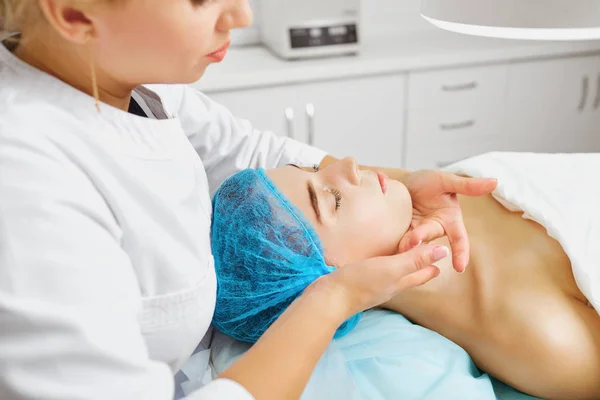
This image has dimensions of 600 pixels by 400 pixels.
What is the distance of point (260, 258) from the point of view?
43.9 inches

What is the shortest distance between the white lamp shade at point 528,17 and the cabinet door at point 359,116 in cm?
176

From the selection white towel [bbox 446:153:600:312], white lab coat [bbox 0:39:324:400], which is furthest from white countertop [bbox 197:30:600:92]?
white lab coat [bbox 0:39:324:400]

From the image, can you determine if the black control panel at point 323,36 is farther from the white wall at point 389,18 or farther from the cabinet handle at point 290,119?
the white wall at point 389,18

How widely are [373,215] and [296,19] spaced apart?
1.63m

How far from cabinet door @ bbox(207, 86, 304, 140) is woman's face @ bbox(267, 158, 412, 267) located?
1.21m

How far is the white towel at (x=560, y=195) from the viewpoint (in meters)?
1.16

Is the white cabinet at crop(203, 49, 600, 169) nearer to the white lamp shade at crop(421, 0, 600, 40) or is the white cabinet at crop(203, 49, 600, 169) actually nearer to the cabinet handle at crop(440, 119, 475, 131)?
the cabinet handle at crop(440, 119, 475, 131)

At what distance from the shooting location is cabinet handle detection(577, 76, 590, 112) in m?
2.95

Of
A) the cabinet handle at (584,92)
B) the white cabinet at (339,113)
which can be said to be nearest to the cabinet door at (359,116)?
the white cabinet at (339,113)

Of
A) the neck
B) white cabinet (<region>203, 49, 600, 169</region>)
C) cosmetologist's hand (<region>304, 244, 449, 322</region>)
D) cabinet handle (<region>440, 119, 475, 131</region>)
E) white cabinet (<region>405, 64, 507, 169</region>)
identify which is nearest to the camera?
the neck

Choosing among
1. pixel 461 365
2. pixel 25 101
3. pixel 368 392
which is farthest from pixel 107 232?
pixel 461 365

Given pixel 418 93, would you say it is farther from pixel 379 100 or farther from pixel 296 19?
pixel 296 19

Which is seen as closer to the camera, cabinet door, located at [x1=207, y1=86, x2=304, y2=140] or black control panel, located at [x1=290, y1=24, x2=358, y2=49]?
cabinet door, located at [x1=207, y1=86, x2=304, y2=140]

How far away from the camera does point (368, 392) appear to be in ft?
3.54
